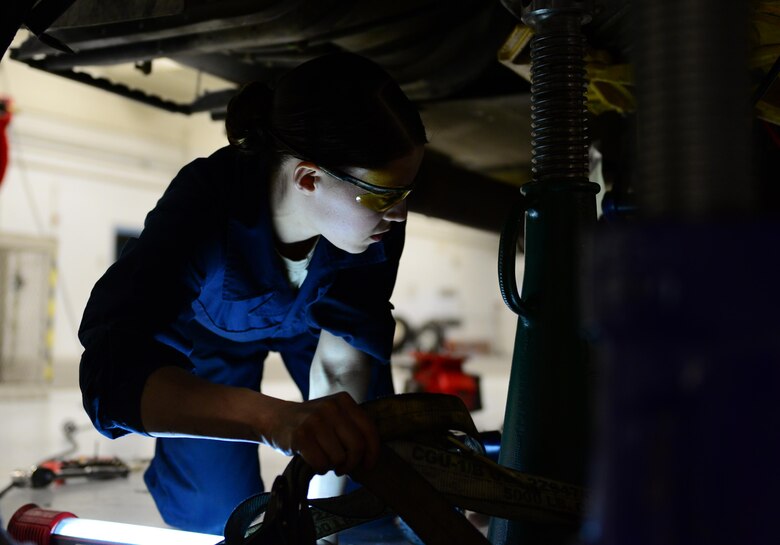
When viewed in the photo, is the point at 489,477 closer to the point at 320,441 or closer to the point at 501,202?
the point at 320,441

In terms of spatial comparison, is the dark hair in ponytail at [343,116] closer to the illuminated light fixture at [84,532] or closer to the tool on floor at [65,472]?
the illuminated light fixture at [84,532]

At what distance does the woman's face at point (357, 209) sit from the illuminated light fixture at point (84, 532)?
481 mm

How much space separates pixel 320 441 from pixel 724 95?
0.49 meters

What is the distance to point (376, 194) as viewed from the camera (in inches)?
41.0

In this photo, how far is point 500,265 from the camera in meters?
0.98

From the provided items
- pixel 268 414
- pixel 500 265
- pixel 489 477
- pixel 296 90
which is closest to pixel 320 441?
pixel 268 414

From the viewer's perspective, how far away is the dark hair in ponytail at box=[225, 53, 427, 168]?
100 centimetres

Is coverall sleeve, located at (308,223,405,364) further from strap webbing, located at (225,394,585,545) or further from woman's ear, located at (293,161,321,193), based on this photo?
strap webbing, located at (225,394,585,545)

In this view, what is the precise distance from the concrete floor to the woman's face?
571mm

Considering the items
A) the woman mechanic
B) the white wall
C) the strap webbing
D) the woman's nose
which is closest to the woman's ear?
the woman mechanic

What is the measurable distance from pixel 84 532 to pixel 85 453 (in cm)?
178

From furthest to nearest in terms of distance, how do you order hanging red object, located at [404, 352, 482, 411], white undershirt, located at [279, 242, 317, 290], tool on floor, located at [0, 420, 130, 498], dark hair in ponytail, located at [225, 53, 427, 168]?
hanging red object, located at [404, 352, 482, 411], tool on floor, located at [0, 420, 130, 498], white undershirt, located at [279, 242, 317, 290], dark hair in ponytail, located at [225, 53, 427, 168]

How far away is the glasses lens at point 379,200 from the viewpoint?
1.04 metres

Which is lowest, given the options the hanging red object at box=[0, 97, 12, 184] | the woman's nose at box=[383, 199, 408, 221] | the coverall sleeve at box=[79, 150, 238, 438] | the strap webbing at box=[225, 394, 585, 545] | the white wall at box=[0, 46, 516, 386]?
the strap webbing at box=[225, 394, 585, 545]
